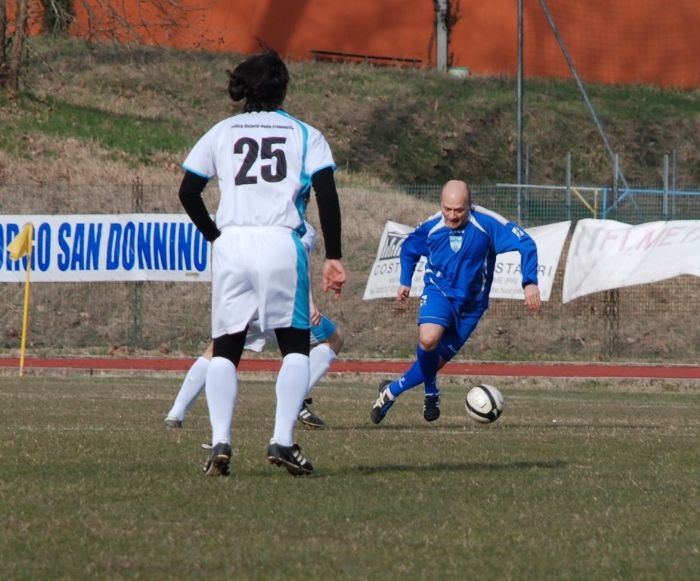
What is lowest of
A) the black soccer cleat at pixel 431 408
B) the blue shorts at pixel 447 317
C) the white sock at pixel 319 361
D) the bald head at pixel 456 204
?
the black soccer cleat at pixel 431 408

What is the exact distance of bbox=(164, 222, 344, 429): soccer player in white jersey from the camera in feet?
36.8

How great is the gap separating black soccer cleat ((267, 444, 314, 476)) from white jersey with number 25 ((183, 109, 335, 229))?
110cm

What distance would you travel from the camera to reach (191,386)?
1125cm

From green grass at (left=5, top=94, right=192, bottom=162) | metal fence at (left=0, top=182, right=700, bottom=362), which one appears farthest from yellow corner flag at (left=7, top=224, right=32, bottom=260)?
green grass at (left=5, top=94, right=192, bottom=162)

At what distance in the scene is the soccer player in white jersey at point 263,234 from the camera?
26.2ft

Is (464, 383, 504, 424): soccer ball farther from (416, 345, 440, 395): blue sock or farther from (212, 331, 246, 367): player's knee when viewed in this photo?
(212, 331, 246, 367): player's knee

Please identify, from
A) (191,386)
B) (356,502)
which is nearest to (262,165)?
(356,502)

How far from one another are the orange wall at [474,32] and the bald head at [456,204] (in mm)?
26056

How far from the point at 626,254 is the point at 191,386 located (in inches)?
485

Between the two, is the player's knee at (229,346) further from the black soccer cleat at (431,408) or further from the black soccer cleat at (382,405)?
the black soccer cleat at (431,408)

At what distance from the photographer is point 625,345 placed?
24406 mm

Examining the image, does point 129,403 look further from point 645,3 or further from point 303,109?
point 645,3

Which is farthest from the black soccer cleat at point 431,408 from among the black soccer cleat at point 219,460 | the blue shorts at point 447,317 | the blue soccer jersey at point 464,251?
the black soccer cleat at point 219,460

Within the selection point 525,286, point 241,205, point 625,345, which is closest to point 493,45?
point 625,345
